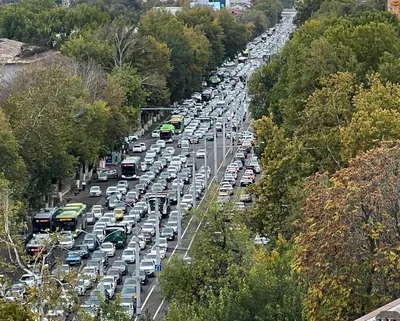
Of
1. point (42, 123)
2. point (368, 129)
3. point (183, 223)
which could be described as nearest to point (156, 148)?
point (42, 123)

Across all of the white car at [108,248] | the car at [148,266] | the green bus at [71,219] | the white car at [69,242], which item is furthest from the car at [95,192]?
the car at [148,266]

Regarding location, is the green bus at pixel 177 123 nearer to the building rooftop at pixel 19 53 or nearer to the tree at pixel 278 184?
the building rooftop at pixel 19 53

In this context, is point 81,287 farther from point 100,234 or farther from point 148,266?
point 100,234

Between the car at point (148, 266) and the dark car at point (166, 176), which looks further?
the dark car at point (166, 176)

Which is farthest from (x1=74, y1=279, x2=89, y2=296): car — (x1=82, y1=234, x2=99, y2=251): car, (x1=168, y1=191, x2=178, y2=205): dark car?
(x1=168, y1=191, x2=178, y2=205): dark car

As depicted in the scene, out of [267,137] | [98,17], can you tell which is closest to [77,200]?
[267,137]

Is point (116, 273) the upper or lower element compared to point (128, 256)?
upper

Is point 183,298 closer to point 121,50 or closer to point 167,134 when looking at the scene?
point 167,134
